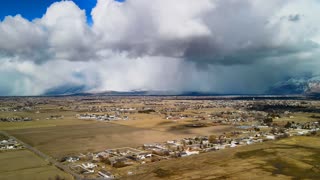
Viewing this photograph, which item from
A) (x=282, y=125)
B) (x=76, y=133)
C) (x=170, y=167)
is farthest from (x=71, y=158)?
(x=282, y=125)

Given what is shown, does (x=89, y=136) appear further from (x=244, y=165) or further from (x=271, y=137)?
(x=244, y=165)

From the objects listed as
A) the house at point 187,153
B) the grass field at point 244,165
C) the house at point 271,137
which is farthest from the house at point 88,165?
the house at point 271,137

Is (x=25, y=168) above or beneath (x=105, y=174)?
above

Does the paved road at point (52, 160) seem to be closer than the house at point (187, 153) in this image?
Yes

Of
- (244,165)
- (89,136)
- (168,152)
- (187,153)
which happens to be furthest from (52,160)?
(244,165)

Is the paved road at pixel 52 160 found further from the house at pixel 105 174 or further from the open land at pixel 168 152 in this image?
the house at pixel 105 174

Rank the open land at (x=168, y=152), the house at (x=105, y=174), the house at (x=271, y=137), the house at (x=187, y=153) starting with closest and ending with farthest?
the house at (x=105, y=174) → the open land at (x=168, y=152) → the house at (x=187, y=153) → the house at (x=271, y=137)
